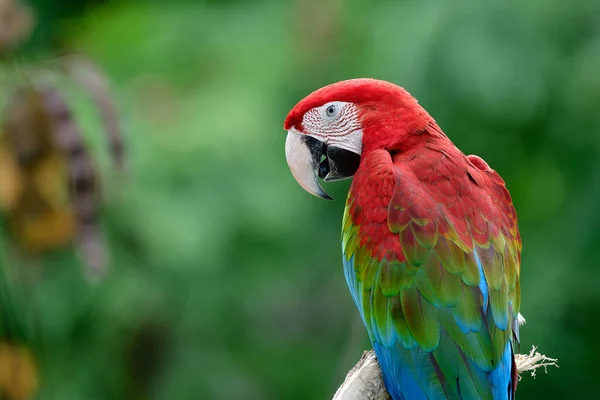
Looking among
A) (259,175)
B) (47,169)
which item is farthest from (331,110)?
(259,175)

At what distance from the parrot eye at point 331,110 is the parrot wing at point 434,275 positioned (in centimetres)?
17

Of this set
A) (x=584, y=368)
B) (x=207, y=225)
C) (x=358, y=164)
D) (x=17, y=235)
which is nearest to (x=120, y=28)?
(x=207, y=225)

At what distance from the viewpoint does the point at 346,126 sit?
213 cm

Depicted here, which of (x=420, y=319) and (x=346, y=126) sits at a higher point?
(x=346, y=126)

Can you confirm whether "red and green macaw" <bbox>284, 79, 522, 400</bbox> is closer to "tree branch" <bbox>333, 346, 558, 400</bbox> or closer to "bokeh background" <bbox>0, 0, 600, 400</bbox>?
"tree branch" <bbox>333, 346, 558, 400</bbox>

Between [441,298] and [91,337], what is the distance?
181cm

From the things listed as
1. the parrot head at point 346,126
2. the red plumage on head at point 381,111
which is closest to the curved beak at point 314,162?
the parrot head at point 346,126

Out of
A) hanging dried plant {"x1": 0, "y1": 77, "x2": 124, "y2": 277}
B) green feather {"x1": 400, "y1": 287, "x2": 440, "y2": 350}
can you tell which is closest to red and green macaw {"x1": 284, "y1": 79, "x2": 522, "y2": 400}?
green feather {"x1": 400, "y1": 287, "x2": 440, "y2": 350}

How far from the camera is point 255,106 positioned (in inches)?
130

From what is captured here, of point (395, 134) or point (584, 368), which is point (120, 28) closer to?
point (395, 134)

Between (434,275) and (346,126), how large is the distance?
18.4 inches

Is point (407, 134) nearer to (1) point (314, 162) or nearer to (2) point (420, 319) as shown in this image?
(1) point (314, 162)

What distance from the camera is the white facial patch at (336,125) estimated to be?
2.12 m

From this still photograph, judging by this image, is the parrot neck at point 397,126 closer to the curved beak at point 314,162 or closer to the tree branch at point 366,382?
the curved beak at point 314,162
